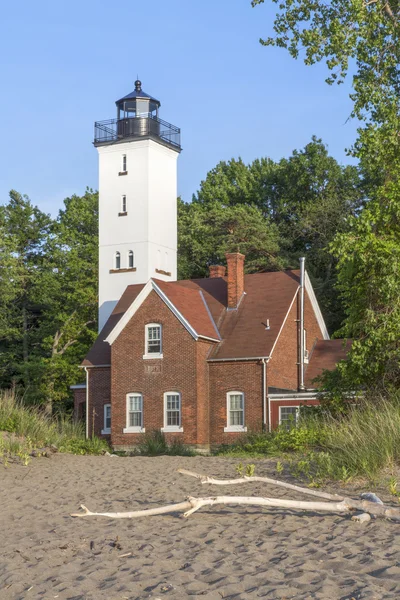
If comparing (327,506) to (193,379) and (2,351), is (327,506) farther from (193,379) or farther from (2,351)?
(2,351)

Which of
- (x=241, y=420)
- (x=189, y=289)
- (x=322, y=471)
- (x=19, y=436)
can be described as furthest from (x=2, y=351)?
(x=322, y=471)

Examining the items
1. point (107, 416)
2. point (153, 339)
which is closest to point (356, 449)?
point (153, 339)

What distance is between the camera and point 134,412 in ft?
117

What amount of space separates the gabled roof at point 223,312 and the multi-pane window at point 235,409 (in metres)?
1.63

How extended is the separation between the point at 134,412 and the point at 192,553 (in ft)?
90.3

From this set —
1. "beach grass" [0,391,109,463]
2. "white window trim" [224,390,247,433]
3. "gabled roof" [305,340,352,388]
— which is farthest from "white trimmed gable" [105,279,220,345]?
"beach grass" [0,391,109,463]

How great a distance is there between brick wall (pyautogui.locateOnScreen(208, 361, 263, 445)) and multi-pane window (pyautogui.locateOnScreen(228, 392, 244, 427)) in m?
0.20

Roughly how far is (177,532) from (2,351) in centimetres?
4646

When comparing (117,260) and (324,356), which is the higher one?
(117,260)

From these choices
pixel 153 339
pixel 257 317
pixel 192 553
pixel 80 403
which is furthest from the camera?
pixel 80 403

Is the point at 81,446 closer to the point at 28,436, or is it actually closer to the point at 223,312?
the point at 28,436

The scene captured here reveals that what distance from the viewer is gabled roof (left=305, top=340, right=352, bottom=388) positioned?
37031 mm

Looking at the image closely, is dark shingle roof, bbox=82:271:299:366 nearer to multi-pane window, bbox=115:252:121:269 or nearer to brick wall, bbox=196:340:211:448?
brick wall, bbox=196:340:211:448

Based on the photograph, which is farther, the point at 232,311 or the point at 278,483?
the point at 232,311
